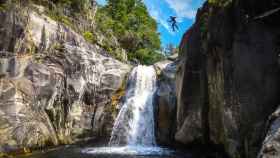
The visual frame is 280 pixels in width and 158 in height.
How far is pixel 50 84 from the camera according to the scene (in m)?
18.2

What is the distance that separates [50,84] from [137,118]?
260 inches

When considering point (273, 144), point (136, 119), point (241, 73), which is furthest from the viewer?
point (136, 119)

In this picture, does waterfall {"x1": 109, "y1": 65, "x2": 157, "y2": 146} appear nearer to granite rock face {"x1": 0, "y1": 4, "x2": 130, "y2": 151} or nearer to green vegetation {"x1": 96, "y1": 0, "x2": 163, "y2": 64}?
granite rock face {"x1": 0, "y1": 4, "x2": 130, "y2": 151}

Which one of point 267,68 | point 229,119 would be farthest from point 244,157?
point 267,68

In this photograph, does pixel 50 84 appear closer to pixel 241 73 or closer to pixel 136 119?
pixel 136 119

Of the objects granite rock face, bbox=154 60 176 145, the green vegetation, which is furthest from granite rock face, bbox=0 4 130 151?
the green vegetation

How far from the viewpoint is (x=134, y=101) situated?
70.1 ft

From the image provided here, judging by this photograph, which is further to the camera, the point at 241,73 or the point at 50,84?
the point at 50,84

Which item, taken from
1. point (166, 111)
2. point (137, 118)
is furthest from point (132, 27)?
point (166, 111)

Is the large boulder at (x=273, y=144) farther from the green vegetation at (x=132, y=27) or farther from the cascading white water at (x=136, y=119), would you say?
the green vegetation at (x=132, y=27)

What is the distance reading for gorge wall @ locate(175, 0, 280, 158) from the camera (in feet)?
30.8

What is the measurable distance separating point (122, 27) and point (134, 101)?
19.0 m

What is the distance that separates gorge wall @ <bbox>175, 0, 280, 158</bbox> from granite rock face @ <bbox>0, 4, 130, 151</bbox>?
32.1 ft

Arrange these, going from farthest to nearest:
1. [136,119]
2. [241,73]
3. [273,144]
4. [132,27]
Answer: [132,27] < [136,119] < [241,73] < [273,144]
